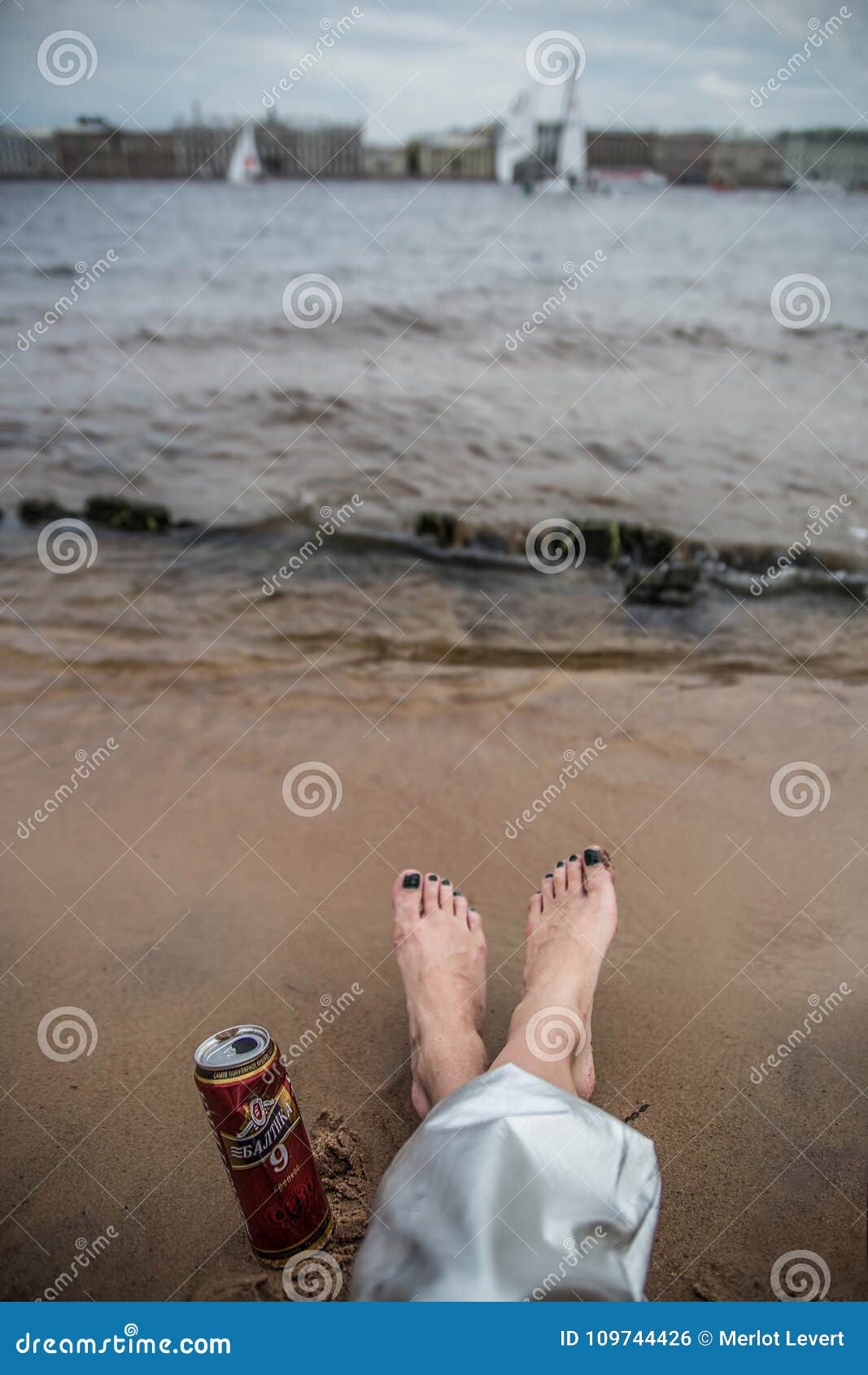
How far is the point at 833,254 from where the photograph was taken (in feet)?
39.0

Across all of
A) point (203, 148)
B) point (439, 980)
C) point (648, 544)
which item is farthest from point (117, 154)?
point (439, 980)

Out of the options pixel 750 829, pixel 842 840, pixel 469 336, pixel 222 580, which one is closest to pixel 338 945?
pixel 750 829

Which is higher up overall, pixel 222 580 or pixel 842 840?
pixel 842 840

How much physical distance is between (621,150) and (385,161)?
4.35 m

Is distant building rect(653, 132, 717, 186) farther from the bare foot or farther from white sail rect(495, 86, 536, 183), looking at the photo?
the bare foot

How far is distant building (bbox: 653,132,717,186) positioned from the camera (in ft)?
41.3

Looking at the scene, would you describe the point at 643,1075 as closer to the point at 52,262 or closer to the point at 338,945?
the point at 338,945

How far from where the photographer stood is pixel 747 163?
13391 mm

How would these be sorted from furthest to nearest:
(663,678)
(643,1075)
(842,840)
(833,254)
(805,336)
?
(833,254)
(805,336)
(663,678)
(842,840)
(643,1075)

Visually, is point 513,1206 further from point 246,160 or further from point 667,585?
point 246,160

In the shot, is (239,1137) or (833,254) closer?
(239,1137)

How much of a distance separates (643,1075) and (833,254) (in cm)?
1326

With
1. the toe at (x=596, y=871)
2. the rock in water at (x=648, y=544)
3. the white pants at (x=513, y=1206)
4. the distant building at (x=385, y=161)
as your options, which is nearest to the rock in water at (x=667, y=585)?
the rock in water at (x=648, y=544)

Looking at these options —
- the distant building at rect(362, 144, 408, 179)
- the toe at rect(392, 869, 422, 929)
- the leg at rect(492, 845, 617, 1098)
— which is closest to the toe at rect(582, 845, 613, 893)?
the leg at rect(492, 845, 617, 1098)
